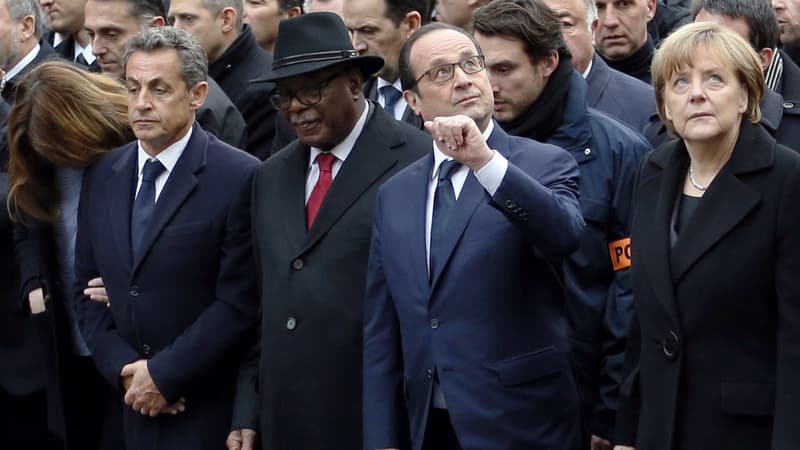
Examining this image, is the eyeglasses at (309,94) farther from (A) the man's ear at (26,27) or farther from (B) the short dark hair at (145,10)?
(A) the man's ear at (26,27)

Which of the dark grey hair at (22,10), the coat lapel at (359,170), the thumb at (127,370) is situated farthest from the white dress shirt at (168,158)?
the dark grey hair at (22,10)

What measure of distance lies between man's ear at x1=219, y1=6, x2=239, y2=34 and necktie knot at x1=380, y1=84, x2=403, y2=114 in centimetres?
140

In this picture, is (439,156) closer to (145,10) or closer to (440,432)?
(440,432)

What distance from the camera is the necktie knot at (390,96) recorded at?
7.18m

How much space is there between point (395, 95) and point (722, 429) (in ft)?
9.72

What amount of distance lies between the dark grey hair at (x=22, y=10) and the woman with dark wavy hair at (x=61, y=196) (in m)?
2.08

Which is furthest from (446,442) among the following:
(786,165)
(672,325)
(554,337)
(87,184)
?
(87,184)

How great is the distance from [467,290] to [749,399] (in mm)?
992

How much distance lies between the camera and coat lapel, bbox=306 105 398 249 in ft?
18.8

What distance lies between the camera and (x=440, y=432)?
5219mm

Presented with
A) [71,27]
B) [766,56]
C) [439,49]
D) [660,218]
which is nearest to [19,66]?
[71,27]

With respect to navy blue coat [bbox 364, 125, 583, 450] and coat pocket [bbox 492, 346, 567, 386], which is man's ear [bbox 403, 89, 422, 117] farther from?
coat pocket [bbox 492, 346, 567, 386]

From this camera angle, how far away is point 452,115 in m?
5.26

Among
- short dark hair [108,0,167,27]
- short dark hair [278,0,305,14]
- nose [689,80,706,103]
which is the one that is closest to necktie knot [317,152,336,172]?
nose [689,80,706,103]
